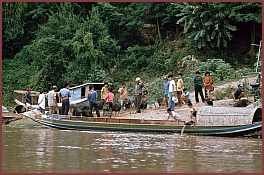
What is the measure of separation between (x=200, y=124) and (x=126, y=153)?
5078 mm

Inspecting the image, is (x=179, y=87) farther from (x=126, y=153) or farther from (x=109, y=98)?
(x=126, y=153)

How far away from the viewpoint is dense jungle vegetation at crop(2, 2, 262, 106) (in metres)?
36.8

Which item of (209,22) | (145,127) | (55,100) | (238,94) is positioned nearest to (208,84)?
(238,94)

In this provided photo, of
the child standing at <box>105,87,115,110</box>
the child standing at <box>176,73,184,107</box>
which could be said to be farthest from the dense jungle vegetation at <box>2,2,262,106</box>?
the child standing at <box>105,87,115,110</box>

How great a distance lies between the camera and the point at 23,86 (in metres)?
42.0

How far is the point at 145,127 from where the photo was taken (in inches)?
835

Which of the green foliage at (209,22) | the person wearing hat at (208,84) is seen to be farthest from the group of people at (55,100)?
the green foliage at (209,22)

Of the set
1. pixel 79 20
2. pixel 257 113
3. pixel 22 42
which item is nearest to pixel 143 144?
pixel 257 113

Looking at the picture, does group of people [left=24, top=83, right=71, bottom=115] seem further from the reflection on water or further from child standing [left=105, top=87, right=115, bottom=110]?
the reflection on water

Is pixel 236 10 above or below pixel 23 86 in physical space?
above

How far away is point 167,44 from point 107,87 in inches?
714

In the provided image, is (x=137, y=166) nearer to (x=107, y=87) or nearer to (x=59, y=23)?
(x=107, y=87)

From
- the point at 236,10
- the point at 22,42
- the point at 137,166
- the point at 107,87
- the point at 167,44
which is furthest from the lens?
the point at 22,42

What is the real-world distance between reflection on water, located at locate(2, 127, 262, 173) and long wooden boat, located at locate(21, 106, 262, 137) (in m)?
0.30
